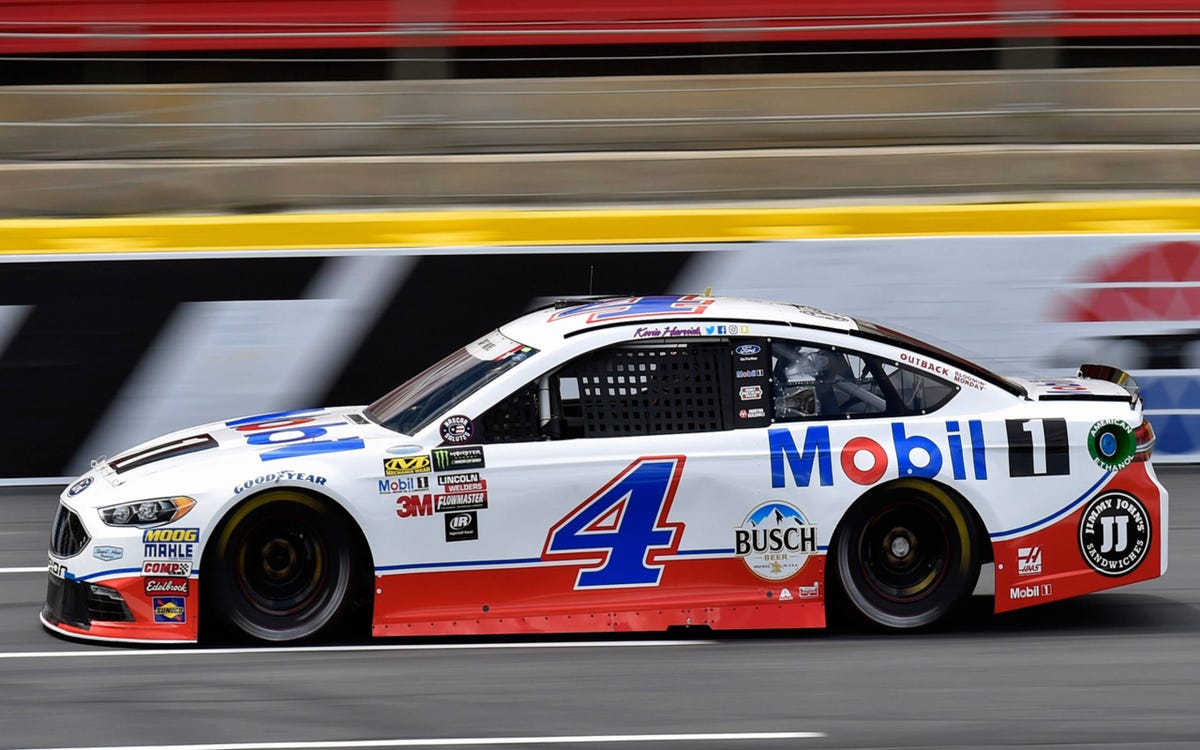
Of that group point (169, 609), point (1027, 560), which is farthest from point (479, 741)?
point (1027, 560)

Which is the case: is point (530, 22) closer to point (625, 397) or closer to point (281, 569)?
point (625, 397)

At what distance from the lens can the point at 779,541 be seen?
6145mm

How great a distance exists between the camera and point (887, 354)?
641cm

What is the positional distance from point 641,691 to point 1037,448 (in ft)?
6.59

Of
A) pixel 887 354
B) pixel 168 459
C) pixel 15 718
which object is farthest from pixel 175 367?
pixel 887 354

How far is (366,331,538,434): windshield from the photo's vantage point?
632 cm

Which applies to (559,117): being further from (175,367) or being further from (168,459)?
(168,459)

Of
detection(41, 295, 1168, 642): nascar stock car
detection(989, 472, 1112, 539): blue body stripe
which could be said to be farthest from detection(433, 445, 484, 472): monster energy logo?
detection(989, 472, 1112, 539): blue body stripe

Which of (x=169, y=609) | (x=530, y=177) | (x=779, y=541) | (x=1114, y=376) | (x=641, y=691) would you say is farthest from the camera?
(x=530, y=177)

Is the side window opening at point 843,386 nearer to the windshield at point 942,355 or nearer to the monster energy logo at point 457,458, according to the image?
the windshield at point 942,355

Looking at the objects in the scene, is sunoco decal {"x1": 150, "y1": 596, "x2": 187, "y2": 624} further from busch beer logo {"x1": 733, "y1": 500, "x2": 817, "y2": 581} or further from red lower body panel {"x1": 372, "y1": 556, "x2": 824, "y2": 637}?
busch beer logo {"x1": 733, "y1": 500, "x2": 817, "y2": 581}

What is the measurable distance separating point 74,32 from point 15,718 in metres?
7.33

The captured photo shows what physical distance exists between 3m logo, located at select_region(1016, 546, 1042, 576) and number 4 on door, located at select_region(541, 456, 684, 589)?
1.43m

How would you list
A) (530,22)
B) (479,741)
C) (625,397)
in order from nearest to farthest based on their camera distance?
(479,741)
(625,397)
(530,22)
